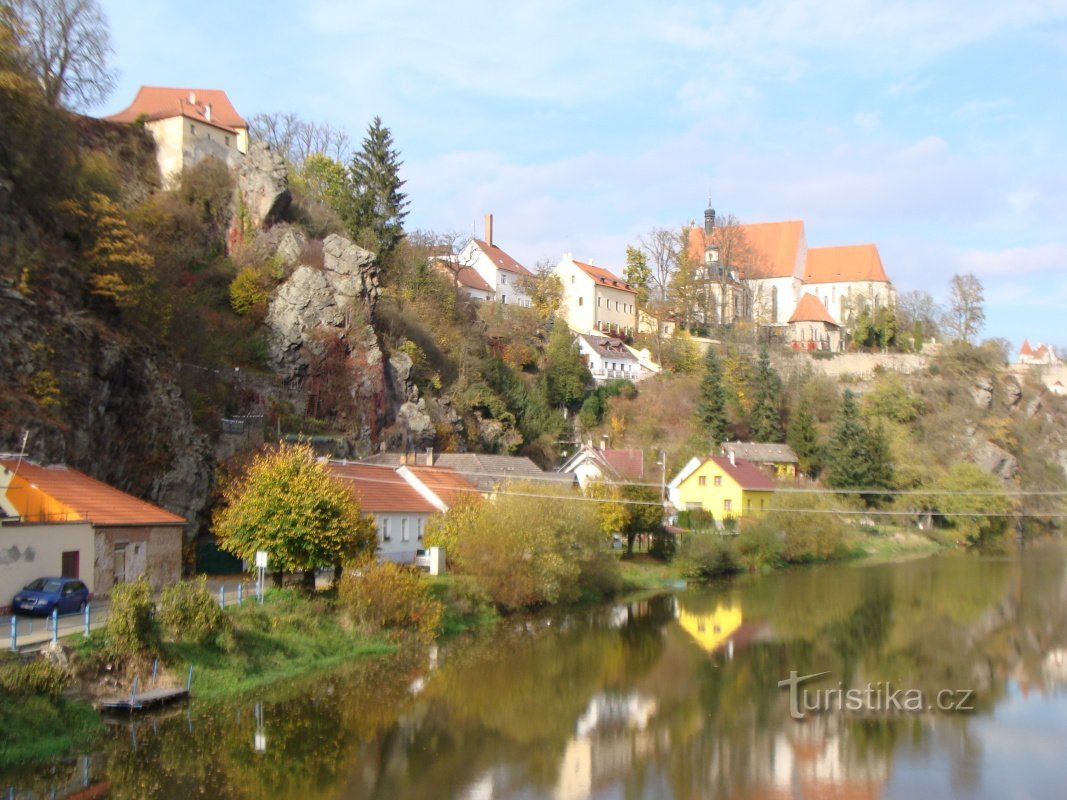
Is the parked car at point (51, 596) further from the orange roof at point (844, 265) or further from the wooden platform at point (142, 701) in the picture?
the orange roof at point (844, 265)

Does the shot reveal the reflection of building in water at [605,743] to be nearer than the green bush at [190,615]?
Yes

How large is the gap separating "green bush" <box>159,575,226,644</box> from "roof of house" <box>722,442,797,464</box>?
4521 centimetres

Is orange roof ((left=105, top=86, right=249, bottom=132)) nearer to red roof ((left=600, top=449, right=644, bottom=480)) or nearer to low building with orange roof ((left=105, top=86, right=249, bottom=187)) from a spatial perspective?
low building with orange roof ((left=105, top=86, right=249, bottom=187))

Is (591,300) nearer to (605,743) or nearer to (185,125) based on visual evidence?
(185,125)

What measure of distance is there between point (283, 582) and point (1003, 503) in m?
50.0

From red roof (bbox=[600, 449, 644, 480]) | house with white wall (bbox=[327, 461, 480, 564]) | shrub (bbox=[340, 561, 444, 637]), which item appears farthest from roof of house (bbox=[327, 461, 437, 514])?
red roof (bbox=[600, 449, 644, 480])

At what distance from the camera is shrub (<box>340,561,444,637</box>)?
2745cm

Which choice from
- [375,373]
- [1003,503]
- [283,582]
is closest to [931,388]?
[1003,503]

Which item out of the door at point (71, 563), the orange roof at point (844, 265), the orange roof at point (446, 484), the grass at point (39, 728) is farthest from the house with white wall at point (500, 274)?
the grass at point (39, 728)

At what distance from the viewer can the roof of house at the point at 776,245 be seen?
93.9 meters

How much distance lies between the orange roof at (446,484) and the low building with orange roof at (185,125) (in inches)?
835

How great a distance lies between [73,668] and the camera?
1884 centimetres

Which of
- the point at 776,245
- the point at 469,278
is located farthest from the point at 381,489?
the point at 776,245

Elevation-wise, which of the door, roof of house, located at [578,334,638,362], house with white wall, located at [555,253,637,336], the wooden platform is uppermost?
house with white wall, located at [555,253,637,336]
